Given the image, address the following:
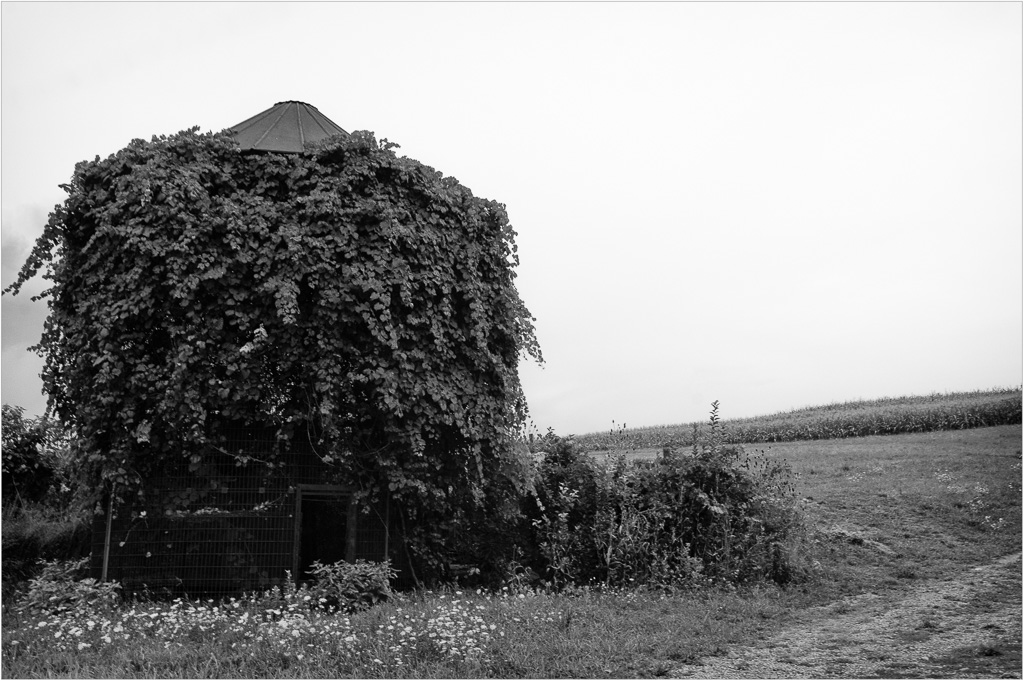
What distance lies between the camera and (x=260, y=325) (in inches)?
392

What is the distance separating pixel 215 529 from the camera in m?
10.3

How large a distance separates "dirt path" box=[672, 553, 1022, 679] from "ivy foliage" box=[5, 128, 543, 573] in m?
4.26

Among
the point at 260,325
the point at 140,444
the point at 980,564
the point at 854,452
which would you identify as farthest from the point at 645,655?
the point at 854,452

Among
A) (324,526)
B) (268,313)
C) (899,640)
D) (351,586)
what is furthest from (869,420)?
(268,313)

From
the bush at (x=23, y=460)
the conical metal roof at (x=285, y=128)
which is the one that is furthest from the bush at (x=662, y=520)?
the bush at (x=23, y=460)

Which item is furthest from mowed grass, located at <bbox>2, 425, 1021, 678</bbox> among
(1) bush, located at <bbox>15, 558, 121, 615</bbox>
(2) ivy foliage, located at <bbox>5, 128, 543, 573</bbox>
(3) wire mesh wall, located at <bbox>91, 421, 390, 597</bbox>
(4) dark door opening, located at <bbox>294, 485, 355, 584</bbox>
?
(2) ivy foliage, located at <bbox>5, 128, 543, 573</bbox>

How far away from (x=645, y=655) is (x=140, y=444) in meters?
6.43

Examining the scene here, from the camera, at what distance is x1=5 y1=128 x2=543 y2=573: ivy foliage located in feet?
32.3

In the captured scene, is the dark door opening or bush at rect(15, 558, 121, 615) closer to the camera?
bush at rect(15, 558, 121, 615)

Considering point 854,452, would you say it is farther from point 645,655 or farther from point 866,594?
point 645,655

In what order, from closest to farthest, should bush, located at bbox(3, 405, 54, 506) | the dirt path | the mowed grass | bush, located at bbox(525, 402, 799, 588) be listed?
the mowed grass < the dirt path < bush, located at bbox(525, 402, 799, 588) < bush, located at bbox(3, 405, 54, 506)

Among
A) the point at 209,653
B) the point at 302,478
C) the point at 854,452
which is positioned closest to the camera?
the point at 209,653

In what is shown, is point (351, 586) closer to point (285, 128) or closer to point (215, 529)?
point (215, 529)

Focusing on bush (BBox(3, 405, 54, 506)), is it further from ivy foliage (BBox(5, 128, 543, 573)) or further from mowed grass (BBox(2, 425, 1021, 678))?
mowed grass (BBox(2, 425, 1021, 678))
